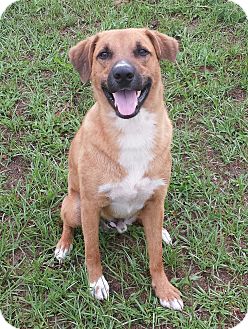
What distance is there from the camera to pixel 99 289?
4012mm

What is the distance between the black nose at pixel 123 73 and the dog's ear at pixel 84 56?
0.43 metres

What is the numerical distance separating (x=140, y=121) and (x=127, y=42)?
0.52 meters

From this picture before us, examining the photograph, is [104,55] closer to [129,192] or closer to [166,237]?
[129,192]

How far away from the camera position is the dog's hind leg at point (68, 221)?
4105 mm

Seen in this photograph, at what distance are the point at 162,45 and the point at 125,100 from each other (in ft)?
1.83

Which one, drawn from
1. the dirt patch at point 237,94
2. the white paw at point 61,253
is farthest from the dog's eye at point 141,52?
the dirt patch at point 237,94

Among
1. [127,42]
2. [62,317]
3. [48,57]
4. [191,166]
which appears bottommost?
[62,317]

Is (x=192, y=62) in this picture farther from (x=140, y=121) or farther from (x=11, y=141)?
(x=140, y=121)

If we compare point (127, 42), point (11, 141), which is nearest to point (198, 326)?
point (127, 42)

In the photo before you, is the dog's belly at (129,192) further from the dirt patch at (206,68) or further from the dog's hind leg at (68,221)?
the dirt patch at (206,68)

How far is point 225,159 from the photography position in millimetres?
5004

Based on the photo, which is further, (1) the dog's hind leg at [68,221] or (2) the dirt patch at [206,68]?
(2) the dirt patch at [206,68]

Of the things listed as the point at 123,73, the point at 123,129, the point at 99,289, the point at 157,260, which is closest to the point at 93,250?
the point at 99,289

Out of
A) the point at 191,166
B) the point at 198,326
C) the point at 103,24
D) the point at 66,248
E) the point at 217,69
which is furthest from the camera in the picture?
the point at 103,24
